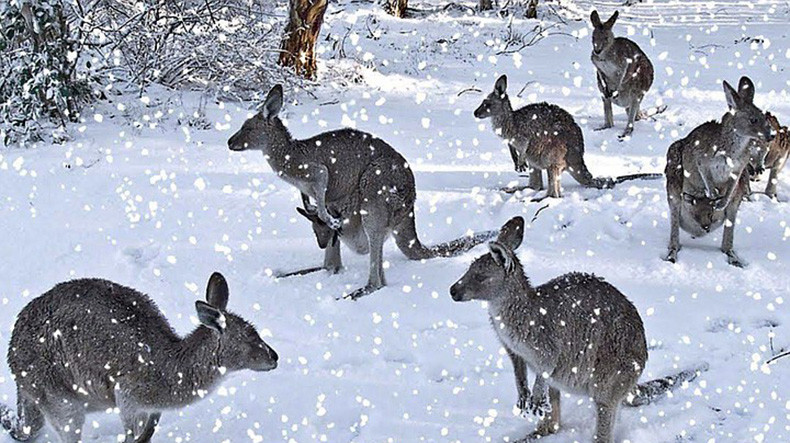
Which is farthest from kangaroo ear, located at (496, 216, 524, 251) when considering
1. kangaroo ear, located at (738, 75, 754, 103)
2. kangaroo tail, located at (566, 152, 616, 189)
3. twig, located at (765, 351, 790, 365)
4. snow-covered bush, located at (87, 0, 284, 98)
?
snow-covered bush, located at (87, 0, 284, 98)

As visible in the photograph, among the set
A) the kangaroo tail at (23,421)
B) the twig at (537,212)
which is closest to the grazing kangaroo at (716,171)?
the twig at (537,212)

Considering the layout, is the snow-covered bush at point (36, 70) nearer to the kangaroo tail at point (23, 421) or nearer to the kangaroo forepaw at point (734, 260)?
the kangaroo tail at point (23, 421)

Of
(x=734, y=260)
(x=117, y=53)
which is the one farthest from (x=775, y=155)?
(x=117, y=53)

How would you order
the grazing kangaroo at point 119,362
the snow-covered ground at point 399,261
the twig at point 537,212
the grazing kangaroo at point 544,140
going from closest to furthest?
the grazing kangaroo at point 119,362 → the snow-covered ground at point 399,261 → the twig at point 537,212 → the grazing kangaroo at point 544,140

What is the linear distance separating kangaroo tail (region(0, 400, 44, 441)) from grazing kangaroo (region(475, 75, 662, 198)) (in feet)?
14.8

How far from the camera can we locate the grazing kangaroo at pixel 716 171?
638 cm

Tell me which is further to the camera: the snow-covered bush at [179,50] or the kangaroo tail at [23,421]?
the snow-covered bush at [179,50]

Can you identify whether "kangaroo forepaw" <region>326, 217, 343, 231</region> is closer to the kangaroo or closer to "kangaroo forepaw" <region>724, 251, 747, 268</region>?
the kangaroo

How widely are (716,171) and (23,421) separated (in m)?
4.67

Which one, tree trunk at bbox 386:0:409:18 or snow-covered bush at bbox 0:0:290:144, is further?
tree trunk at bbox 386:0:409:18

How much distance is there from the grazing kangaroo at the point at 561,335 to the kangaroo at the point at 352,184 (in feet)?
6.01

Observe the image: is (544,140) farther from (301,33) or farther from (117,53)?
(117,53)

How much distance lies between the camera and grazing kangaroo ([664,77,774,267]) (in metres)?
A: 6.38

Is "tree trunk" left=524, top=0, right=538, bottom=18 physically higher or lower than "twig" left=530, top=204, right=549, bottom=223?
lower
